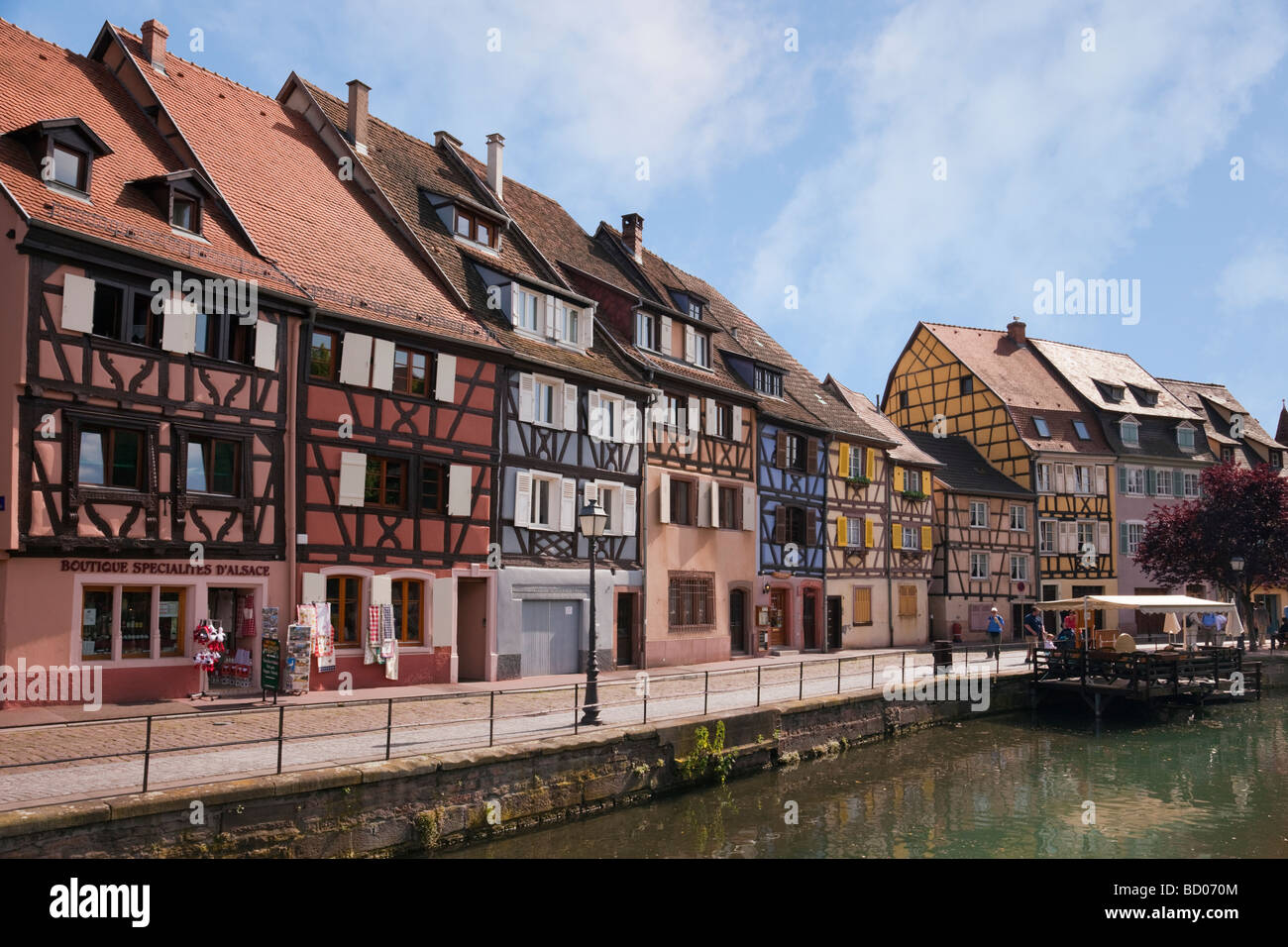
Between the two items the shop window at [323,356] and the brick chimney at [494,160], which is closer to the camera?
the shop window at [323,356]

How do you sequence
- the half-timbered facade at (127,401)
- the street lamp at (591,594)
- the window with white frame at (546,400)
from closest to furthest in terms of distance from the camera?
the half-timbered facade at (127,401) → the street lamp at (591,594) → the window with white frame at (546,400)

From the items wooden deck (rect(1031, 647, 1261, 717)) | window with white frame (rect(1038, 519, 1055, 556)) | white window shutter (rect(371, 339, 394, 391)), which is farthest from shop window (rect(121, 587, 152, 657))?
window with white frame (rect(1038, 519, 1055, 556))

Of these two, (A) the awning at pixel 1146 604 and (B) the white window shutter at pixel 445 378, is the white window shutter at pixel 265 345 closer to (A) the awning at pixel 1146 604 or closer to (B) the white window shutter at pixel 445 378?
(B) the white window shutter at pixel 445 378

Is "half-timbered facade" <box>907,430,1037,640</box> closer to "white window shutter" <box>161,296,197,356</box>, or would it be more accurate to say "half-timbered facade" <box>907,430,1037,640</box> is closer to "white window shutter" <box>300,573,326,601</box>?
"white window shutter" <box>300,573,326,601</box>

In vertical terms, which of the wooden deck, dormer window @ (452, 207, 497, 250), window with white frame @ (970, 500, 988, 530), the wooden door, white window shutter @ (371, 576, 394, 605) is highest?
dormer window @ (452, 207, 497, 250)

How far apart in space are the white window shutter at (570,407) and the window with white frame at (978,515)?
25.0 meters

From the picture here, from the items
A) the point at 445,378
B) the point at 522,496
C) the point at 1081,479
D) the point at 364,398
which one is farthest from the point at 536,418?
the point at 1081,479

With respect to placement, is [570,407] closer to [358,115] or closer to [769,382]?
[358,115]

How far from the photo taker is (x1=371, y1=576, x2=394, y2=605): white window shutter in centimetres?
2011

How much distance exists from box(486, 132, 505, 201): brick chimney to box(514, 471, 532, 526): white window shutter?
9.63m

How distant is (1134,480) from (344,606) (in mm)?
40925

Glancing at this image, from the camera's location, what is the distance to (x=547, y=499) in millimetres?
24562

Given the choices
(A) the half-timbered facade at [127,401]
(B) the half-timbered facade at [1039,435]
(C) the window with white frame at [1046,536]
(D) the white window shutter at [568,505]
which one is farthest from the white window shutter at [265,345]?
(C) the window with white frame at [1046,536]

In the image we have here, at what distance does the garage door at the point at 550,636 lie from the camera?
23.8 meters
